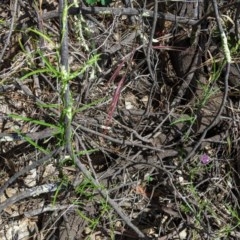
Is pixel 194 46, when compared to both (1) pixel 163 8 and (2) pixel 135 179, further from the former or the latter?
(2) pixel 135 179

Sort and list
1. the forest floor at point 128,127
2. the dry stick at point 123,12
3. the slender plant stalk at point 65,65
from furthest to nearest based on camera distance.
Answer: the forest floor at point 128,127
the dry stick at point 123,12
the slender plant stalk at point 65,65

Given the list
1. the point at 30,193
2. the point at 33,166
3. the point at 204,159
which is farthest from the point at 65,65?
the point at 204,159

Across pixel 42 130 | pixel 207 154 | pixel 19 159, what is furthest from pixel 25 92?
pixel 207 154

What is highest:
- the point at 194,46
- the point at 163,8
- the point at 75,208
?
the point at 163,8

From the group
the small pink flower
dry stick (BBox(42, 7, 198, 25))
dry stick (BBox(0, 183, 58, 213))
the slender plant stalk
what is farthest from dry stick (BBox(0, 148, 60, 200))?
the small pink flower

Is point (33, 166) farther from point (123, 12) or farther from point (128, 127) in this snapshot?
point (123, 12)

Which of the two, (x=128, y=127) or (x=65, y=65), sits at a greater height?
(x=65, y=65)

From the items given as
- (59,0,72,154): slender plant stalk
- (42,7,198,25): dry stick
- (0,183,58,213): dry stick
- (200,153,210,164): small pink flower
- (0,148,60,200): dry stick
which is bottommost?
(0,183,58,213): dry stick

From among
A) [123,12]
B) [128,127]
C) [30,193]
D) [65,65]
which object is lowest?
[30,193]

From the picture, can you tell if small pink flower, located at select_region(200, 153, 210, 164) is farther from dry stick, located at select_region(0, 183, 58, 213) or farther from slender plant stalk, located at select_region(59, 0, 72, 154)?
slender plant stalk, located at select_region(59, 0, 72, 154)

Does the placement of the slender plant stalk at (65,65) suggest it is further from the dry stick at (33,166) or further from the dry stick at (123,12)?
the dry stick at (123,12)

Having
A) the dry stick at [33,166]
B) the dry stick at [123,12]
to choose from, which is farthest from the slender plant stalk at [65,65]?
the dry stick at [123,12]
